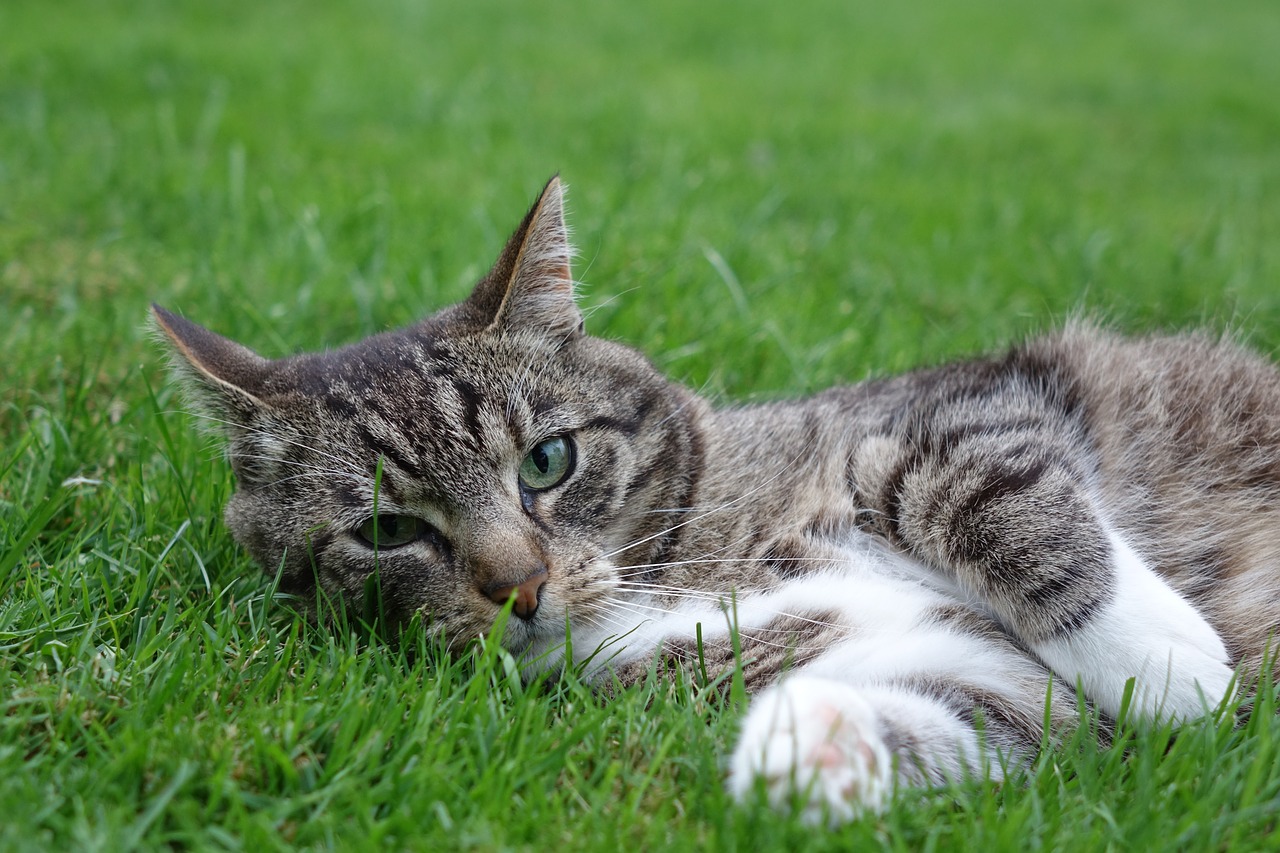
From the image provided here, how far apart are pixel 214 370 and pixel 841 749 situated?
5.96 feet

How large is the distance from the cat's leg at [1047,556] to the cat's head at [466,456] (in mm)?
676

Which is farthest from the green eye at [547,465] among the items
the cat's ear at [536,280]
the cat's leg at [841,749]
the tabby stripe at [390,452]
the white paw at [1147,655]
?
the white paw at [1147,655]

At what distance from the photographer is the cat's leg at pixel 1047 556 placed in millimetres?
2291

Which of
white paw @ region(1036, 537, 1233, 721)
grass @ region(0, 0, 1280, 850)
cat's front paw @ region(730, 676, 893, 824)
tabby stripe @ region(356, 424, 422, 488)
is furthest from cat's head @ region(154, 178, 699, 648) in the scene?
white paw @ region(1036, 537, 1233, 721)

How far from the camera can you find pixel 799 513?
2791 millimetres

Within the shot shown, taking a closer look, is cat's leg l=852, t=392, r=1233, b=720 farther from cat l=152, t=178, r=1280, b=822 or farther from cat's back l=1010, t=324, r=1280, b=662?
cat's back l=1010, t=324, r=1280, b=662

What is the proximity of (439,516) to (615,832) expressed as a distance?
0.98 m

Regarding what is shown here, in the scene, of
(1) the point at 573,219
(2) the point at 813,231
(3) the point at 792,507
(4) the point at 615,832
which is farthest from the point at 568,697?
(2) the point at 813,231

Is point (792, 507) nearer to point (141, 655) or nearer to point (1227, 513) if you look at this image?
point (1227, 513)

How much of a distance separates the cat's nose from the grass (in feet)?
0.51

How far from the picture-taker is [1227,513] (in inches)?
107

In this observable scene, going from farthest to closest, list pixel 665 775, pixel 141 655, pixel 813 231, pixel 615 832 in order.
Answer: pixel 813 231
pixel 141 655
pixel 665 775
pixel 615 832

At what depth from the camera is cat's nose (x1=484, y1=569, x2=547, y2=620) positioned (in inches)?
94.0

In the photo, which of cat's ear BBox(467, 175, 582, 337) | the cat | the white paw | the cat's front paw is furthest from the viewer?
cat's ear BBox(467, 175, 582, 337)
